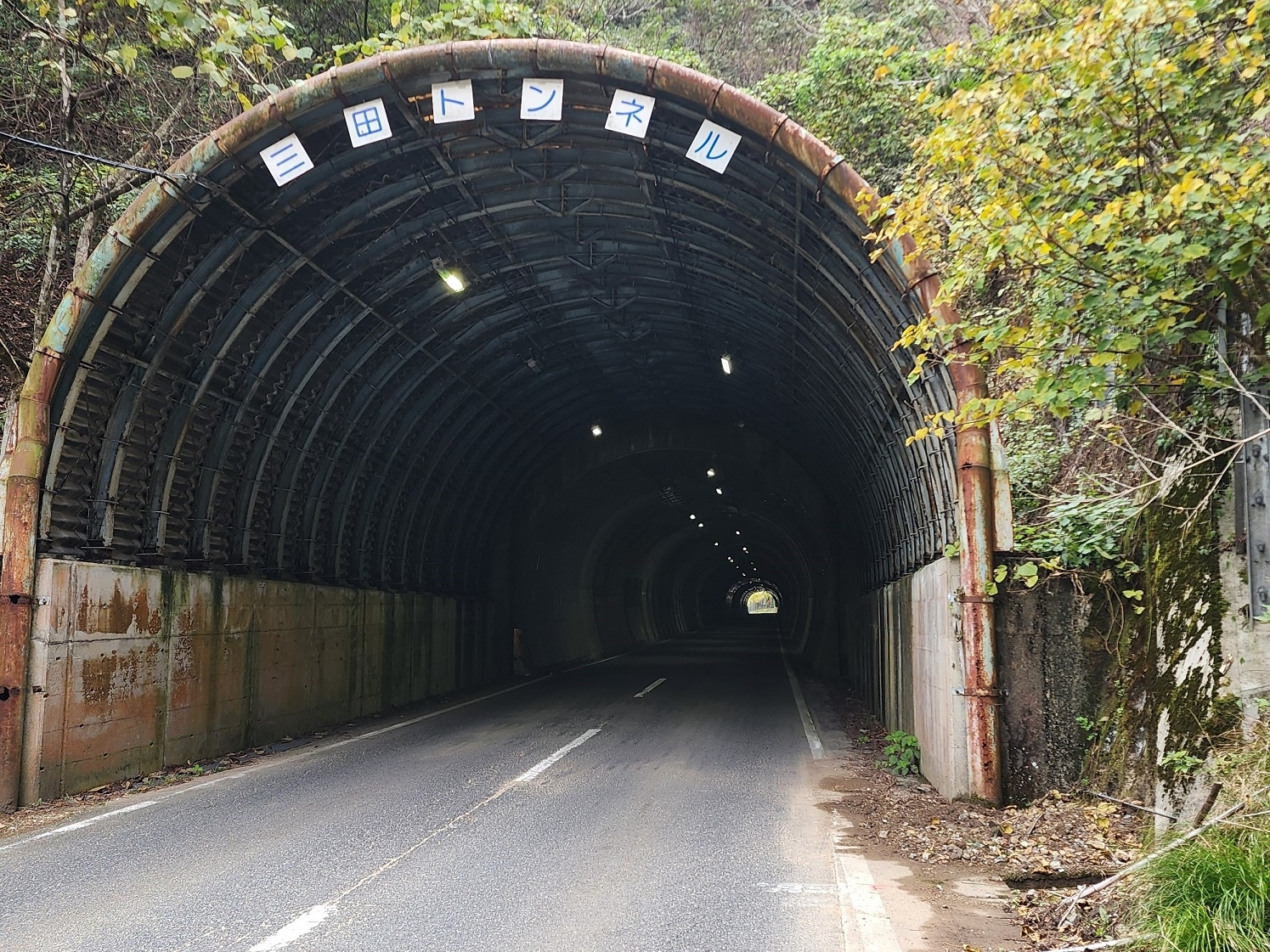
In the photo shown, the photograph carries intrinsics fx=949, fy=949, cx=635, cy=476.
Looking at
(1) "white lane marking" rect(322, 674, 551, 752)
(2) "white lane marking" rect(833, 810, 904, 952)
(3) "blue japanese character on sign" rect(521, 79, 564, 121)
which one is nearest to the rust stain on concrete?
(1) "white lane marking" rect(322, 674, 551, 752)

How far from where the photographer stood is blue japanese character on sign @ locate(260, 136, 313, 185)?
390 inches

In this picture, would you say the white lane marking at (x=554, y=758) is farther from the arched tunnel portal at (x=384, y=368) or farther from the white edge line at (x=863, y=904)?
the arched tunnel portal at (x=384, y=368)

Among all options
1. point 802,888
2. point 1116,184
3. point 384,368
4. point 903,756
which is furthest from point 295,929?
point 384,368

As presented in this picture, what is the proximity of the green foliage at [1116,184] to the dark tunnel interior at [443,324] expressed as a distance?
2306 millimetres

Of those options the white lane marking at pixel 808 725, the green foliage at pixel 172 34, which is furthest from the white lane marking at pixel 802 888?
the green foliage at pixel 172 34

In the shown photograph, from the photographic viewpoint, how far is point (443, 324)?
14.8 m

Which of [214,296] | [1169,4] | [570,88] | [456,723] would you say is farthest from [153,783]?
[1169,4]

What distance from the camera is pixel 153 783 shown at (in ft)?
33.3

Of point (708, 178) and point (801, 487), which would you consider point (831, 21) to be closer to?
point (708, 178)

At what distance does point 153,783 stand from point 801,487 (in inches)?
659

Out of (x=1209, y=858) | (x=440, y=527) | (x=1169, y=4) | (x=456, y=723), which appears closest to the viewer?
(x=1209, y=858)

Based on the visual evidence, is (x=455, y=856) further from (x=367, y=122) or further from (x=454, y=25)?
(x=454, y=25)

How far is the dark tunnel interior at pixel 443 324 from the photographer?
9773 mm

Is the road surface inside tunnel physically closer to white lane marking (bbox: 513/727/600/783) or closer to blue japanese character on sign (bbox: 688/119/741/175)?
white lane marking (bbox: 513/727/600/783)
